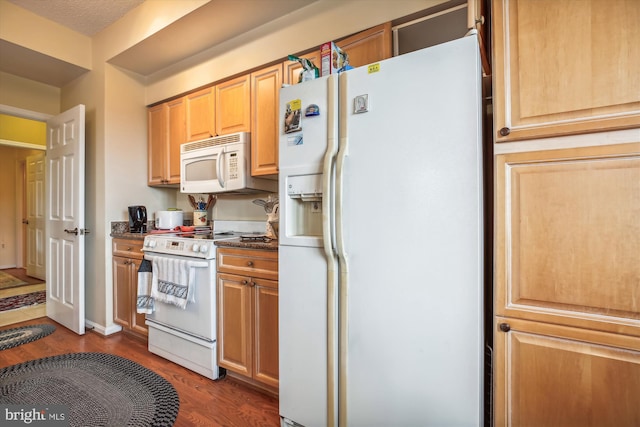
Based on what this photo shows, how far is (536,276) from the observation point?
3.46 feet

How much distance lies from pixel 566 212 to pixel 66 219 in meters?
3.82

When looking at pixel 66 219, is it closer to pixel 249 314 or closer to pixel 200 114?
pixel 200 114

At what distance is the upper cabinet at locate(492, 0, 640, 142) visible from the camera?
933 mm

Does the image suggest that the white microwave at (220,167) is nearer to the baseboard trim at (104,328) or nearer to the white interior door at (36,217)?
the baseboard trim at (104,328)

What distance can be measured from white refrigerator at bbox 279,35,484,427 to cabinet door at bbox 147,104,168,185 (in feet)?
6.69

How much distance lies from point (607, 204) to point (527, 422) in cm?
80

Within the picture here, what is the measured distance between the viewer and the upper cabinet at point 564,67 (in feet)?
3.06

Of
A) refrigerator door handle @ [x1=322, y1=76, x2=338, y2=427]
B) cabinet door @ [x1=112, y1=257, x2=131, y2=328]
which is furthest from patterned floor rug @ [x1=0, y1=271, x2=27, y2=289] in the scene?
refrigerator door handle @ [x1=322, y1=76, x2=338, y2=427]

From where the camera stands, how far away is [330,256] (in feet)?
4.25

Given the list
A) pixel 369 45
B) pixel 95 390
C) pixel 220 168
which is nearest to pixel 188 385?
pixel 95 390

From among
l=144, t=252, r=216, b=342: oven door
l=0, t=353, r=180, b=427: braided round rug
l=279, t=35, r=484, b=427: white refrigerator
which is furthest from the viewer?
l=144, t=252, r=216, b=342: oven door

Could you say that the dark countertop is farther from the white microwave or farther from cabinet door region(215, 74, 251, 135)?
cabinet door region(215, 74, 251, 135)

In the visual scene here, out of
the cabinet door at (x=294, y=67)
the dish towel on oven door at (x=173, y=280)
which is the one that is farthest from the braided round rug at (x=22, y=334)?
the cabinet door at (x=294, y=67)

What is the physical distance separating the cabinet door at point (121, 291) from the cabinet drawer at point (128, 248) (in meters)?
0.05
